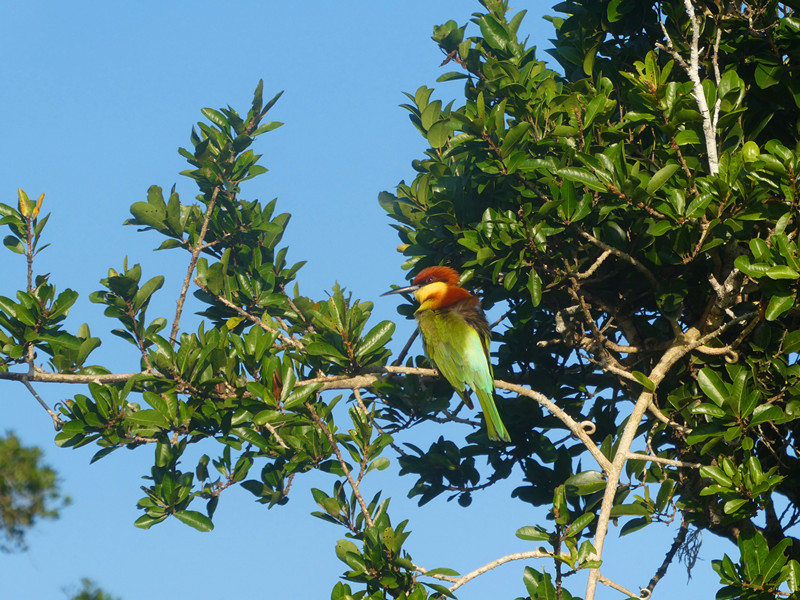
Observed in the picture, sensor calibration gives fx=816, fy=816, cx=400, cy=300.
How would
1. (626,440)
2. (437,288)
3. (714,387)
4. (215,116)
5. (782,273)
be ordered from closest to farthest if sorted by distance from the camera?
(782,273)
(714,387)
(626,440)
(437,288)
(215,116)

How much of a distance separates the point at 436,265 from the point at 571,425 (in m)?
1.59

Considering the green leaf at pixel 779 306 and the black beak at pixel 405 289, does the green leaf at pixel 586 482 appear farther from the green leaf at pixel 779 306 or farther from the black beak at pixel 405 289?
the black beak at pixel 405 289

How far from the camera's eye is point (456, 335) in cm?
482

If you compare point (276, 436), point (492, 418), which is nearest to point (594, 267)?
point (492, 418)

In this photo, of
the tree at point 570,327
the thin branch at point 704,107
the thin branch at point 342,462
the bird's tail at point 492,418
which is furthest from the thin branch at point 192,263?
the thin branch at point 704,107

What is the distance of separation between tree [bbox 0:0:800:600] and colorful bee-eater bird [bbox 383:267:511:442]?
0.40 ft

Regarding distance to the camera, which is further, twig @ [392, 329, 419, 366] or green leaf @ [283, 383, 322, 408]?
twig @ [392, 329, 419, 366]

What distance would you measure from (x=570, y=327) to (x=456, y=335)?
0.75 m

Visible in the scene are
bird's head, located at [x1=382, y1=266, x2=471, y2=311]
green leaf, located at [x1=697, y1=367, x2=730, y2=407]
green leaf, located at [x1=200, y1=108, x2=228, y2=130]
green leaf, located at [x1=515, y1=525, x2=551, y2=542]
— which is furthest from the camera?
green leaf, located at [x1=200, y1=108, x2=228, y2=130]

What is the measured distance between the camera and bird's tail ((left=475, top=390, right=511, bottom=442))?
14.6 ft

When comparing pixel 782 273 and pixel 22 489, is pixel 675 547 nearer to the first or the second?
pixel 782 273

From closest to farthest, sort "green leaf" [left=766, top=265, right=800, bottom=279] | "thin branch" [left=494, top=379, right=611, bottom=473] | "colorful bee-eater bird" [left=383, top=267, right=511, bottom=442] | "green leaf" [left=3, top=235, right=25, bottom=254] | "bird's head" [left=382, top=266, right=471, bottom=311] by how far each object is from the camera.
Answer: "green leaf" [left=766, top=265, right=800, bottom=279]
"thin branch" [left=494, top=379, right=611, bottom=473]
"green leaf" [left=3, top=235, right=25, bottom=254]
"colorful bee-eater bird" [left=383, top=267, right=511, bottom=442]
"bird's head" [left=382, top=266, right=471, bottom=311]

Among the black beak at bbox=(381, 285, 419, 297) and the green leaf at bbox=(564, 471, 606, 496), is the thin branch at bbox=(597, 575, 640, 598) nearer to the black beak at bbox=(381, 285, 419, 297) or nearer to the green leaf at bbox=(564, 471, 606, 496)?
the green leaf at bbox=(564, 471, 606, 496)

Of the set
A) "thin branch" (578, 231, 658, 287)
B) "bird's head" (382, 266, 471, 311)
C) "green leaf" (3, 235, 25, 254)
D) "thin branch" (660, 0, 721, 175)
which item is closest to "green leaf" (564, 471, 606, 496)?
"thin branch" (578, 231, 658, 287)
